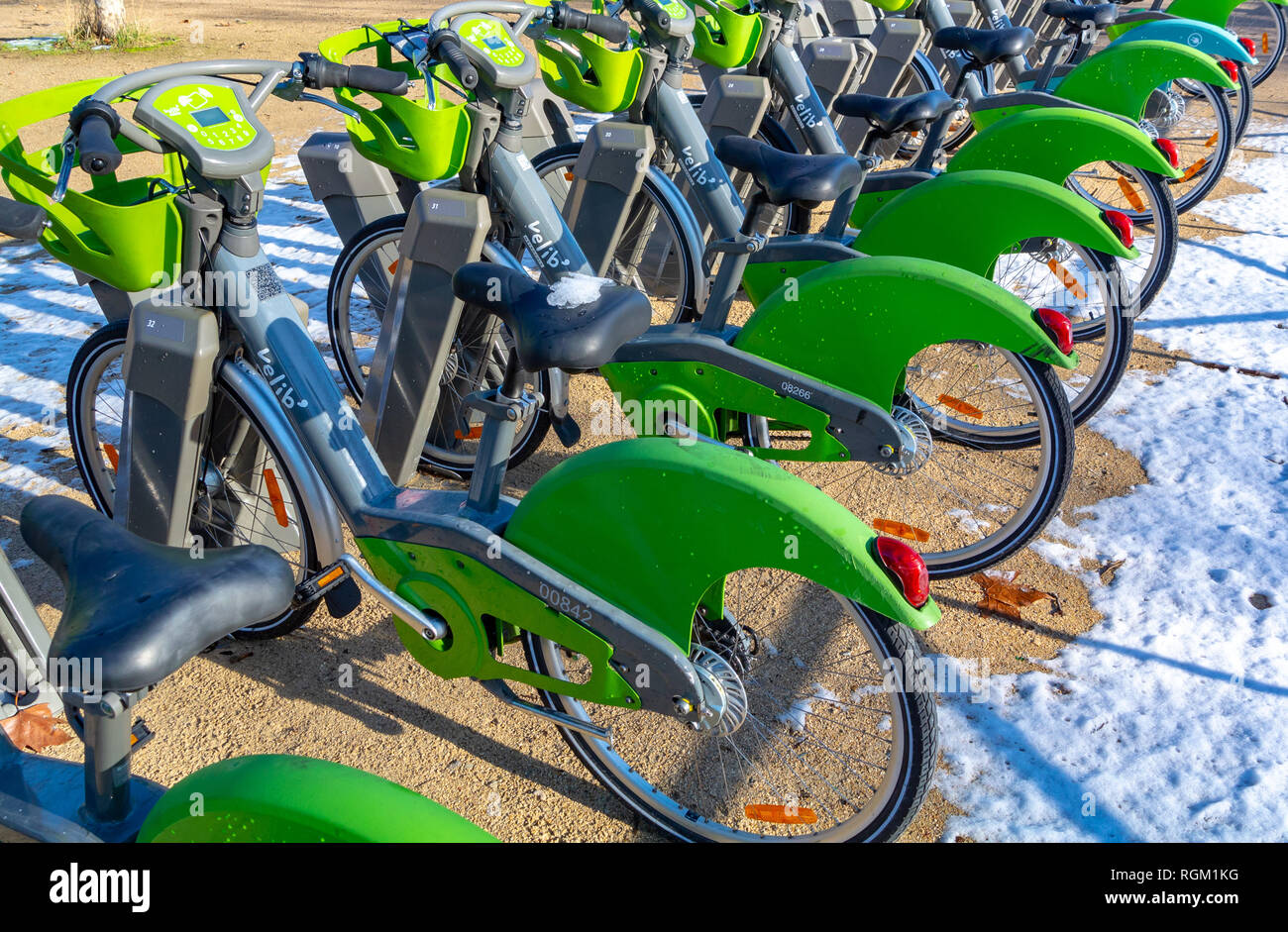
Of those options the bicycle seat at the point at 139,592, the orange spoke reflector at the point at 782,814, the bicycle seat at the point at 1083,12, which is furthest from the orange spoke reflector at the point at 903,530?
the bicycle seat at the point at 1083,12

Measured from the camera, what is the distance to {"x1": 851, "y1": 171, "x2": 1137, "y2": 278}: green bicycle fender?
3.40m

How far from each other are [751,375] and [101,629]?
2.05 metres

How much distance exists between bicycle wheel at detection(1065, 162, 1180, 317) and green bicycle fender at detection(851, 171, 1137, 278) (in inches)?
8.6

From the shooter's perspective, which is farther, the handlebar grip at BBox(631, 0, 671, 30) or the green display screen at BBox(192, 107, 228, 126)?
the handlebar grip at BBox(631, 0, 671, 30)

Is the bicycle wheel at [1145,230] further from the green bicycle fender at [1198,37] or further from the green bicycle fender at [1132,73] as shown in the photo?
the green bicycle fender at [1198,37]

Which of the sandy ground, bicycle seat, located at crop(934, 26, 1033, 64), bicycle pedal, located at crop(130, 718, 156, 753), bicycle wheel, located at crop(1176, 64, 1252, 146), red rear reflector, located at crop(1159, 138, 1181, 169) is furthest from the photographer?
bicycle wheel, located at crop(1176, 64, 1252, 146)

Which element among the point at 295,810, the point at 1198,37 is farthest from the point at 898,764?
the point at 1198,37

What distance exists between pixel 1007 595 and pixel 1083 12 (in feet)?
12.9

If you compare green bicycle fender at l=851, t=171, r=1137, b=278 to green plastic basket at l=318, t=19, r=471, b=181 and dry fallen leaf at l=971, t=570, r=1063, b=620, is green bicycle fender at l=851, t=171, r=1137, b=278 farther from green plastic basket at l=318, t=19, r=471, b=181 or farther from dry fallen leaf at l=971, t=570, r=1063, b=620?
green plastic basket at l=318, t=19, r=471, b=181

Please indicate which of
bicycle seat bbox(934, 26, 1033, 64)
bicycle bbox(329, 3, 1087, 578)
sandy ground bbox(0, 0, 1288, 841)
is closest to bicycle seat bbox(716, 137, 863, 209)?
bicycle bbox(329, 3, 1087, 578)

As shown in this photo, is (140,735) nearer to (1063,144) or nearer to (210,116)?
(210,116)

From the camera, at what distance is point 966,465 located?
3.74 meters

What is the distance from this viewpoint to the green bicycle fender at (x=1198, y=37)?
17.4 ft

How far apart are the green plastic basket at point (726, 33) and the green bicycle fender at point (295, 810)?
3.62 meters
